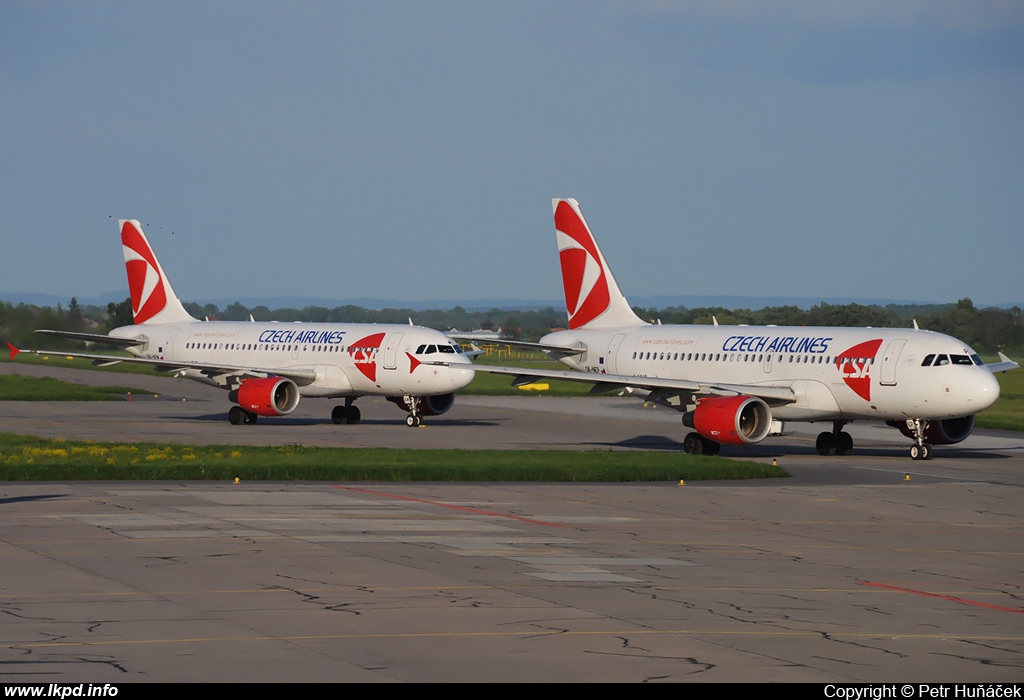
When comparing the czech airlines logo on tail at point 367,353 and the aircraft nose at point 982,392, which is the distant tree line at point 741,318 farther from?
the aircraft nose at point 982,392

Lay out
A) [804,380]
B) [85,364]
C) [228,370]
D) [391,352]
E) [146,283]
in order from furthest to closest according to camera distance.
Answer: [85,364] → [146,283] → [228,370] → [391,352] → [804,380]

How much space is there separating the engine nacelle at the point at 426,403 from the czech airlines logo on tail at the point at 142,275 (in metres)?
16.1

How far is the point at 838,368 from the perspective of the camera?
43.5 metres

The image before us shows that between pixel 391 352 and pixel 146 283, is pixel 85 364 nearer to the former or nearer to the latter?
pixel 146 283

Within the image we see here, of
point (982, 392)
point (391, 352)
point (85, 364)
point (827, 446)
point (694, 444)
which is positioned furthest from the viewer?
point (85, 364)

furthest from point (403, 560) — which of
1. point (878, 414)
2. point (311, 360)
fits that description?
point (311, 360)

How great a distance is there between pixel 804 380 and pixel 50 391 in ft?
166

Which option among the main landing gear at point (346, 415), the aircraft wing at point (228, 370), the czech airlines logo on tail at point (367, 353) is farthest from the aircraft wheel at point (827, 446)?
the aircraft wing at point (228, 370)

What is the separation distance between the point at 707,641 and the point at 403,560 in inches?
280

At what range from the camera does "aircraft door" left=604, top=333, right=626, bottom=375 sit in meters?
52.2

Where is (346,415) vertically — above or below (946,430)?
below

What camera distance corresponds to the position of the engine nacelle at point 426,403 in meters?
57.6

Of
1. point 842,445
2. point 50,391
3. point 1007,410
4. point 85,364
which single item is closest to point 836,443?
point 842,445

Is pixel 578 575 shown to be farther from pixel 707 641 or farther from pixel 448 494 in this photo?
pixel 448 494
